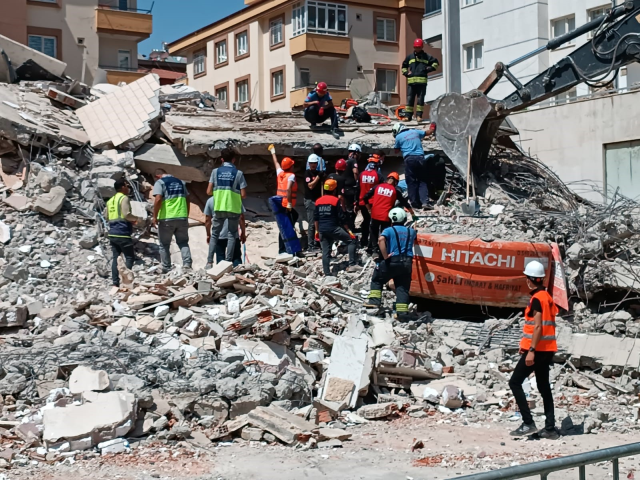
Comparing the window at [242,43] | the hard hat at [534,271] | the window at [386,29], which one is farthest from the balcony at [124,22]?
the hard hat at [534,271]

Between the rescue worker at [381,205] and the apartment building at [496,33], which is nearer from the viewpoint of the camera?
the rescue worker at [381,205]

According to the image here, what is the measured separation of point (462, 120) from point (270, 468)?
31.5 feet

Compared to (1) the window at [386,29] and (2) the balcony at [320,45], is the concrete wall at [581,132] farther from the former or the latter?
(1) the window at [386,29]

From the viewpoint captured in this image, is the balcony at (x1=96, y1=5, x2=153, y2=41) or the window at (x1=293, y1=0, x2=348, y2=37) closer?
the balcony at (x1=96, y1=5, x2=153, y2=41)

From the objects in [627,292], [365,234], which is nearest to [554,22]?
[365,234]

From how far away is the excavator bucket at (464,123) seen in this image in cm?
1473

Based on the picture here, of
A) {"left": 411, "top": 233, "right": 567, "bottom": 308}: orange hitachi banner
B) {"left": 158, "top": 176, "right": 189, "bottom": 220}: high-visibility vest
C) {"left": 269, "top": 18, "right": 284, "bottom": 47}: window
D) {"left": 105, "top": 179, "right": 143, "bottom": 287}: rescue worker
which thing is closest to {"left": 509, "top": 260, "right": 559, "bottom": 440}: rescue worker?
{"left": 411, "top": 233, "right": 567, "bottom": 308}: orange hitachi banner

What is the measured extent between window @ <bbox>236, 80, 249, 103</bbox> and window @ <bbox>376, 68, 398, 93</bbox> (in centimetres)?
615

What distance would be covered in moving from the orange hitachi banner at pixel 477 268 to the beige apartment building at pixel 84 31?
24145 mm

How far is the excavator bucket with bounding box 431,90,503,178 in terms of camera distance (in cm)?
1473

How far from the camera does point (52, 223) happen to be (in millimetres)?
13156

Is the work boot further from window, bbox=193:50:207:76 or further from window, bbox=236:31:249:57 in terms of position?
window, bbox=193:50:207:76

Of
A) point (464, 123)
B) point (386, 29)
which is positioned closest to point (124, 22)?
point (386, 29)

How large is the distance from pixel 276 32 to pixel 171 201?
28.1m
